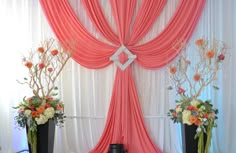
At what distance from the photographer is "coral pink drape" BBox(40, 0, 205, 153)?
3.79m

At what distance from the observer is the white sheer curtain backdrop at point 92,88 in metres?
3.81

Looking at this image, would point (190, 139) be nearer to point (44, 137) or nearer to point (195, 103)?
point (195, 103)

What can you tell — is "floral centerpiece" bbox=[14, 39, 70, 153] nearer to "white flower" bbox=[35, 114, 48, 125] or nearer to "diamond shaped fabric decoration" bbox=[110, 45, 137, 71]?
"white flower" bbox=[35, 114, 48, 125]

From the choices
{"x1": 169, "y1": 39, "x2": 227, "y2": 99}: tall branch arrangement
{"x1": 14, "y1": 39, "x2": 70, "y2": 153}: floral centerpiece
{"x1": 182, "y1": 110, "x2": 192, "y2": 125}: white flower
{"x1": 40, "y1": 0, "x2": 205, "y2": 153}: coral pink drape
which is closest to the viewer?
{"x1": 182, "y1": 110, "x2": 192, "y2": 125}: white flower

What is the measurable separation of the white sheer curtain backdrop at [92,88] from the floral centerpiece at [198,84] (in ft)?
0.51

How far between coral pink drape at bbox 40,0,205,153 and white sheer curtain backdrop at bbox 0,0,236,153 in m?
0.10

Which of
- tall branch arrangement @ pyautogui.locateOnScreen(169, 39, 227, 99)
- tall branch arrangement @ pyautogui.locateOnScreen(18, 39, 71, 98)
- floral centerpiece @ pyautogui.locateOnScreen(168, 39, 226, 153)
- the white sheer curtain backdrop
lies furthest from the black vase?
tall branch arrangement @ pyautogui.locateOnScreen(169, 39, 227, 99)

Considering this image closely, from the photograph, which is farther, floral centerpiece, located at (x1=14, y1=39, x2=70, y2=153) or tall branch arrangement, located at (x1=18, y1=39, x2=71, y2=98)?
tall branch arrangement, located at (x1=18, y1=39, x2=71, y2=98)

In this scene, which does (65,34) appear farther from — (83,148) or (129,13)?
(83,148)

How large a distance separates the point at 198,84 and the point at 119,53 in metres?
1.04

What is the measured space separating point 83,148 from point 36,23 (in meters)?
1.74

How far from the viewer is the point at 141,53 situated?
3.84 meters

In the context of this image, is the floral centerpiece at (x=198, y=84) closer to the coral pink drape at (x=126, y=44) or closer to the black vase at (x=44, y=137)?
the coral pink drape at (x=126, y=44)

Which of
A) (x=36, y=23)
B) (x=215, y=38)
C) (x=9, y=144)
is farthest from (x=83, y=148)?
(x=215, y=38)
